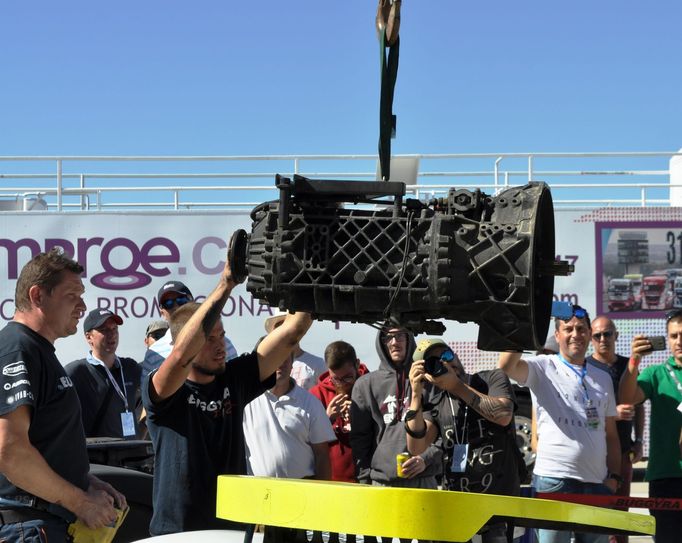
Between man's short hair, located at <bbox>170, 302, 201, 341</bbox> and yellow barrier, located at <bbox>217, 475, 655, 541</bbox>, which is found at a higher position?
man's short hair, located at <bbox>170, 302, 201, 341</bbox>

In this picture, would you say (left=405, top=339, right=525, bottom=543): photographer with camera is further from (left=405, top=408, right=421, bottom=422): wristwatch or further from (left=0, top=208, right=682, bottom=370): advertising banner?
(left=0, top=208, right=682, bottom=370): advertising banner

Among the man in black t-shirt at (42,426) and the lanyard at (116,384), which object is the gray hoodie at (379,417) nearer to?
the lanyard at (116,384)

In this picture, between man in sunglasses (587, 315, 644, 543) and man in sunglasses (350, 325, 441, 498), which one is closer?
man in sunglasses (350, 325, 441, 498)

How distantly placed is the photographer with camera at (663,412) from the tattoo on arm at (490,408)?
134 centimetres

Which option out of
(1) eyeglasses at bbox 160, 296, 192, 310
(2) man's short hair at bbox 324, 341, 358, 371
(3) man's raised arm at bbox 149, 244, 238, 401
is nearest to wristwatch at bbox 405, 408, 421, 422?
(2) man's short hair at bbox 324, 341, 358, 371

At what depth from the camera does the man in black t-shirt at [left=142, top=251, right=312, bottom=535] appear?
405 centimetres

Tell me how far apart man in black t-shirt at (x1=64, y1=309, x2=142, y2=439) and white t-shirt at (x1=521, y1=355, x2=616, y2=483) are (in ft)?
9.71

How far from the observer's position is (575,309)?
646 cm

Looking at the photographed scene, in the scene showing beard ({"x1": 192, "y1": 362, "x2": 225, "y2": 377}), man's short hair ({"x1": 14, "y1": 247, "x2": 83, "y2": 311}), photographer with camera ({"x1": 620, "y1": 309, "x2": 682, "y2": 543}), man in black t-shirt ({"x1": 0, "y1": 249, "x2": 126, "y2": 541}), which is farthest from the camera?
photographer with camera ({"x1": 620, "y1": 309, "x2": 682, "y2": 543})

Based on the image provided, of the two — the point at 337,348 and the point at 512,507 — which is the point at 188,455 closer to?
the point at 512,507

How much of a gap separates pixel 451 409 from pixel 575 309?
1.31 meters

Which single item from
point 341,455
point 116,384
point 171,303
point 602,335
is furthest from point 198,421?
point 602,335

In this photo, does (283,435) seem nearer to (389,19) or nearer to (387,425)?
(387,425)

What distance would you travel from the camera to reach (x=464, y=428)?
565 centimetres
